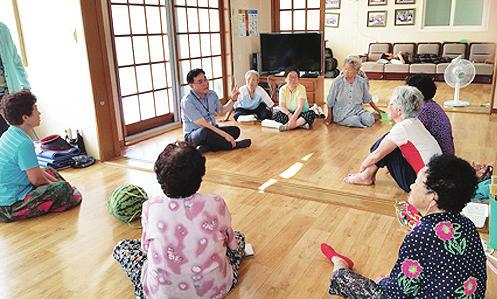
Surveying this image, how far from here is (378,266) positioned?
2.20 m

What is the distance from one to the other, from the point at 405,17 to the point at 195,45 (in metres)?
6.41

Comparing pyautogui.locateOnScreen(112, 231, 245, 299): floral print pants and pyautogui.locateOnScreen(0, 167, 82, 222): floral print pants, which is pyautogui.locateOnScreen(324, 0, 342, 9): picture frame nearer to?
pyautogui.locateOnScreen(0, 167, 82, 222): floral print pants

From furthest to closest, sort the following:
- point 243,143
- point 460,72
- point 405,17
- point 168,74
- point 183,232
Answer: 1. point 405,17
2. point 460,72
3. point 168,74
4. point 243,143
5. point 183,232

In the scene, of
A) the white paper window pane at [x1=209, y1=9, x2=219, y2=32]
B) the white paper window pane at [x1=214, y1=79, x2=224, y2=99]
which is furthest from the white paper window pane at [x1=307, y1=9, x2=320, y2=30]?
the white paper window pane at [x1=214, y1=79, x2=224, y2=99]

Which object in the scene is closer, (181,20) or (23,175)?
(23,175)

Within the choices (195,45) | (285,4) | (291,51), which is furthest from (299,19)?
(195,45)

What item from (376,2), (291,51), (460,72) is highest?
(376,2)

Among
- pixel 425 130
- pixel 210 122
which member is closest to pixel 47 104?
pixel 210 122

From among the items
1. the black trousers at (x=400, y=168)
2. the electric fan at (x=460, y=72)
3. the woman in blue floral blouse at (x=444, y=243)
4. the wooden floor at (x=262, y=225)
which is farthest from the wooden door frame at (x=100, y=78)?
the electric fan at (x=460, y=72)

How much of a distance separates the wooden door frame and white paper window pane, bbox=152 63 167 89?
48.2 inches

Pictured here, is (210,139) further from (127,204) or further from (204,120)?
(127,204)

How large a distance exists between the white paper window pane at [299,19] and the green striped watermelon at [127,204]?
17.3 feet

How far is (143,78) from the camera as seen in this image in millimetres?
5094

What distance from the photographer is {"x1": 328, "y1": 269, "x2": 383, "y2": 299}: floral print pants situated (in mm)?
1744
